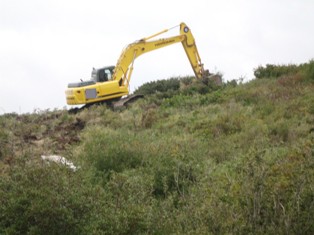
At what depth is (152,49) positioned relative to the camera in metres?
25.3

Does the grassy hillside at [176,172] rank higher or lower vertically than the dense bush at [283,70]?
lower

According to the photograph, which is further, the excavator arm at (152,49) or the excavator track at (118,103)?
the excavator arm at (152,49)

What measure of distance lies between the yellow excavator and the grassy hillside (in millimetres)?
3642

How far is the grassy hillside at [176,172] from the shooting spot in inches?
289

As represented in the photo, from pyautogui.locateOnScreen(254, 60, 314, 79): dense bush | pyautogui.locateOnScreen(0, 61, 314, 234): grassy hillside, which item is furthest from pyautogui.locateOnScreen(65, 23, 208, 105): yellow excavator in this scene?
pyautogui.locateOnScreen(0, 61, 314, 234): grassy hillside

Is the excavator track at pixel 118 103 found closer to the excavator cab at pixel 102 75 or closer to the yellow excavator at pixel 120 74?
the yellow excavator at pixel 120 74

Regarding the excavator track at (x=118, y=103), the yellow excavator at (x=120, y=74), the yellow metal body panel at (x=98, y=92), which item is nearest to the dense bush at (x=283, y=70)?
the yellow excavator at (x=120, y=74)

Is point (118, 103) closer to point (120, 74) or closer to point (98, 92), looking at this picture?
point (98, 92)

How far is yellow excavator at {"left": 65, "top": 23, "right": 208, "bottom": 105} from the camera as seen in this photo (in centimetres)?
2330

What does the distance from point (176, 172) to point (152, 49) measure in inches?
620

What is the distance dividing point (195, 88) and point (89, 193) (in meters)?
15.8

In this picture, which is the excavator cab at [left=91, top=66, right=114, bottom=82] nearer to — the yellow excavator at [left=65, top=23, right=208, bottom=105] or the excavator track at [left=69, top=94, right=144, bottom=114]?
the yellow excavator at [left=65, top=23, right=208, bottom=105]

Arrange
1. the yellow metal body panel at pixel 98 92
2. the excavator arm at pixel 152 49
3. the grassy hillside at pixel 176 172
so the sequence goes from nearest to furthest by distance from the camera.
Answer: the grassy hillside at pixel 176 172 → the yellow metal body panel at pixel 98 92 → the excavator arm at pixel 152 49

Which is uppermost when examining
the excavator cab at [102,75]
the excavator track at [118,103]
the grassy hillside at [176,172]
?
the excavator cab at [102,75]
